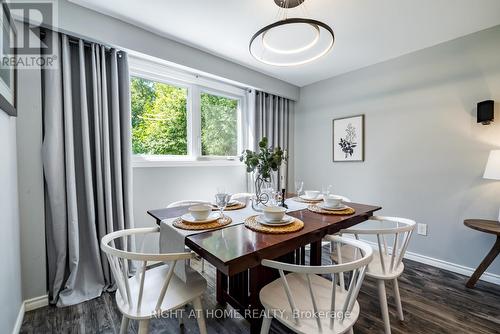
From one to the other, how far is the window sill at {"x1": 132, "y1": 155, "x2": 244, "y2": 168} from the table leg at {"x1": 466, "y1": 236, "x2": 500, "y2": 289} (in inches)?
105

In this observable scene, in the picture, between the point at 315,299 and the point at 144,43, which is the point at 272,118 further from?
the point at 315,299

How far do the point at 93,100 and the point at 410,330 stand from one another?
3031mm

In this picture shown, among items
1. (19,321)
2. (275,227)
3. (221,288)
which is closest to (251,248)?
(275,227)

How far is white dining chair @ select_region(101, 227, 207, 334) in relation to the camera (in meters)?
1.06

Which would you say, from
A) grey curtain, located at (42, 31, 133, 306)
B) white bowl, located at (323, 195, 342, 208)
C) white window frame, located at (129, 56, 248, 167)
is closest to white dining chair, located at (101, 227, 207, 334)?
grey curtain, located at (42, 31, 133, 306)

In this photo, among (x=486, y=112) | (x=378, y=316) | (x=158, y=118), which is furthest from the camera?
(x=158, y=118)

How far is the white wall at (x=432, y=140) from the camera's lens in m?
2.21

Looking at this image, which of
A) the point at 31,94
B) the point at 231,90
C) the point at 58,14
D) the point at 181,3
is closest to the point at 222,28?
the point at 181,3

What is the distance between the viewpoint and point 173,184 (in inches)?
102

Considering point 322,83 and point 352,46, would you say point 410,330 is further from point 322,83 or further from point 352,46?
point 322,83

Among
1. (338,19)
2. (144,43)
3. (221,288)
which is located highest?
(338,19)

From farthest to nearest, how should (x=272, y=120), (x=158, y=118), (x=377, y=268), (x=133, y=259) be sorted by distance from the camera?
(x=272, y=120) < (x=158, y=118) < (x=377, y=268) < (x=133, y=259)

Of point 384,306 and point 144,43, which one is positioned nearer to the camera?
point 384,306

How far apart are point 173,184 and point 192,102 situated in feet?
3.40
